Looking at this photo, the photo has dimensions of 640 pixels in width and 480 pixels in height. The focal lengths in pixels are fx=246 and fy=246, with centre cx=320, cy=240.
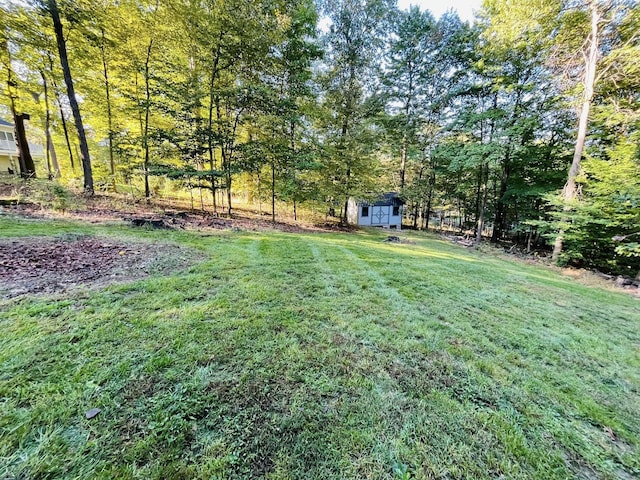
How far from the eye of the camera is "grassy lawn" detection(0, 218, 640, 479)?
131cm

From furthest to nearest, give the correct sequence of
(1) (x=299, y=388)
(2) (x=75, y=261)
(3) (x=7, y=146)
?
1. (3) (x=7, y=146)
2. (2) (x=75, y=261)
3. (1) (x=299, y=388)

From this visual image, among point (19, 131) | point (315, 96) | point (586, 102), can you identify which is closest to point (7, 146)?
point (19, 131)

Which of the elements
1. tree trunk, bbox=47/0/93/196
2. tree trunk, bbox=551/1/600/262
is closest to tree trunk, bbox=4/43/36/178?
tree trunk, bbox=47/0/93/196

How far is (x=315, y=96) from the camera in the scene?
10.8m

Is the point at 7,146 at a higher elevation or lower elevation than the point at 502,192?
higher

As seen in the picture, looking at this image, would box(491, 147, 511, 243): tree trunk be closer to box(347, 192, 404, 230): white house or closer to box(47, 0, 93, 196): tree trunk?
box(347, 192, 404, 230): white house

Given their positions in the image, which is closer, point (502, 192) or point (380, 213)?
point (502, 192)

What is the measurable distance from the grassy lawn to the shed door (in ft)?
52.8

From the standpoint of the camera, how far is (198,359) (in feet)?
6.42

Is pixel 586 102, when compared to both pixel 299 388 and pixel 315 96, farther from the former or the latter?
pixel 299 388

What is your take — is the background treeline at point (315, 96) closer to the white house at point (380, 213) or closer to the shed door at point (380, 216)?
the white house at point (380, 213)

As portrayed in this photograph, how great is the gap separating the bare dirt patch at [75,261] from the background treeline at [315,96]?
4.76m

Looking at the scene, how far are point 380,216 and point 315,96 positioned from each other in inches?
427

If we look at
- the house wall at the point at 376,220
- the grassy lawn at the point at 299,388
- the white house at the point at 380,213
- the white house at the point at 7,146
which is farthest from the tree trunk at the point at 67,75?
the house wall at the point at 376,220
